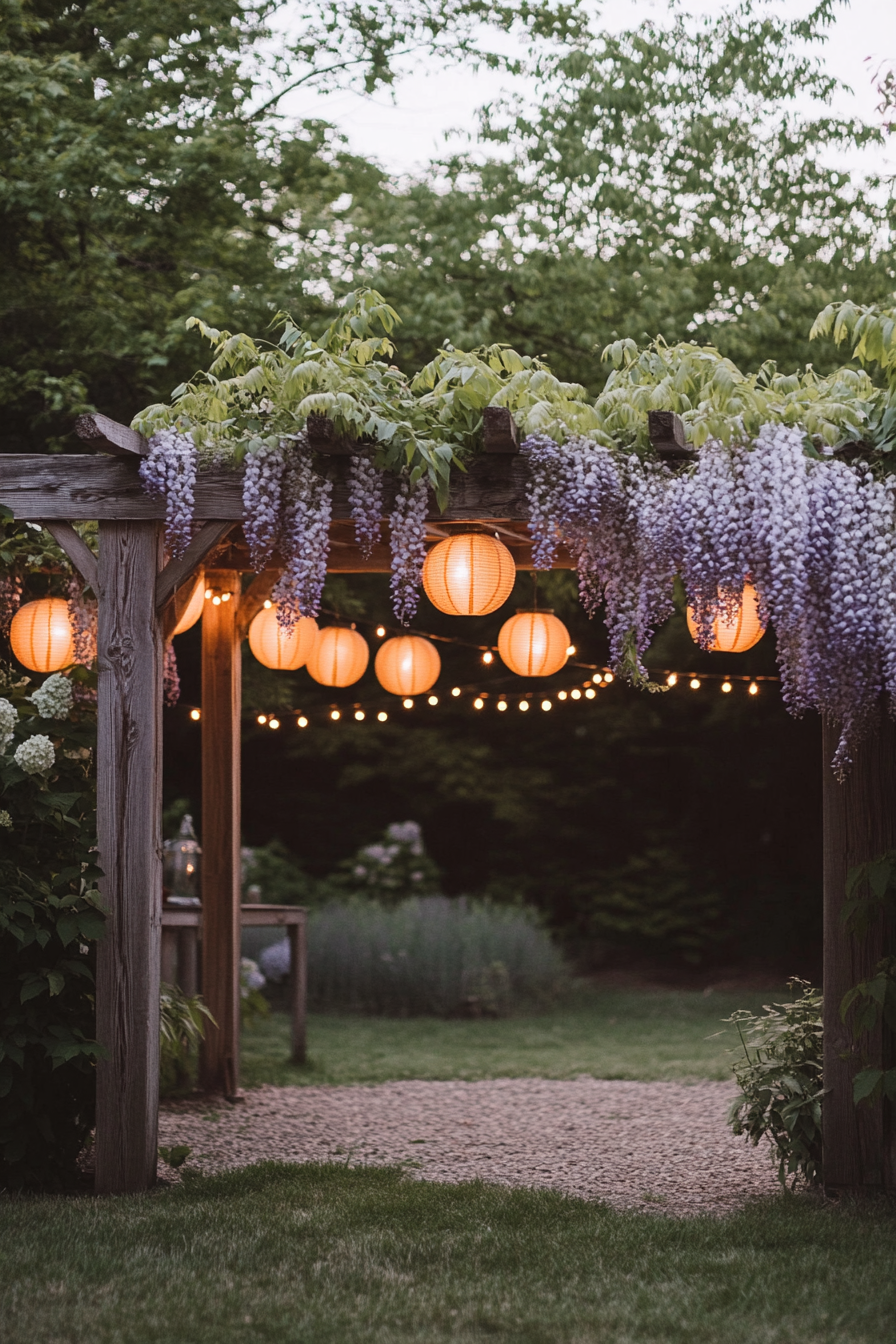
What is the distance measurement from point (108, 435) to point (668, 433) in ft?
5.52

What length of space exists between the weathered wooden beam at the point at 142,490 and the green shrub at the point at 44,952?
2.24ft

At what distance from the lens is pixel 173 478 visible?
4.01m

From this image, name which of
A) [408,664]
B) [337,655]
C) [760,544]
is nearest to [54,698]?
[337,655]

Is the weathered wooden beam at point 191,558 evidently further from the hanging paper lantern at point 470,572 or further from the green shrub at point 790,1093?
the green shrub at point 790,1093

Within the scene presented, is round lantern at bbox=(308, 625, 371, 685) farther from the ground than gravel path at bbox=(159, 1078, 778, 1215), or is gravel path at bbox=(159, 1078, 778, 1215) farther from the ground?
round lantern at bbox=(308, 625, 371, 685)

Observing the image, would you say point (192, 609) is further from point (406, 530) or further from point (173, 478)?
point (406, 530)

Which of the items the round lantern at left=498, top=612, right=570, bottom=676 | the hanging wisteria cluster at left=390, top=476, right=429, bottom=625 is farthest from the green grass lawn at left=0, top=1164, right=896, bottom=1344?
the round lantern at left=498, top=612, right=570, bottom=676

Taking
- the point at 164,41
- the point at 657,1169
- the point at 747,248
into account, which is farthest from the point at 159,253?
the point at 657,1169

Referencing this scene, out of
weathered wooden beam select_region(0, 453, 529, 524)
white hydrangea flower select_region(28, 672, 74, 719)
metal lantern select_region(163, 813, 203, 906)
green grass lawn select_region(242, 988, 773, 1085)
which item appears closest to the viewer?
weathered wooden beam select_region(0, 453, 529, 524)

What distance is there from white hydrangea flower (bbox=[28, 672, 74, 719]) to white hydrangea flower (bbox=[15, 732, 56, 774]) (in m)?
0.24

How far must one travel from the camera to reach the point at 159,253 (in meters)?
7.62

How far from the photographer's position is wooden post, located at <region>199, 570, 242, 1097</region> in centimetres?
600

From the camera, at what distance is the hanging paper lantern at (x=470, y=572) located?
4.57 metres

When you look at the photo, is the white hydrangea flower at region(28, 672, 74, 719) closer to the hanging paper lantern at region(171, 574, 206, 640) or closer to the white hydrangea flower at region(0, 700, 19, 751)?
the white hydrangea flower at region(0, 700, 19, 751)
